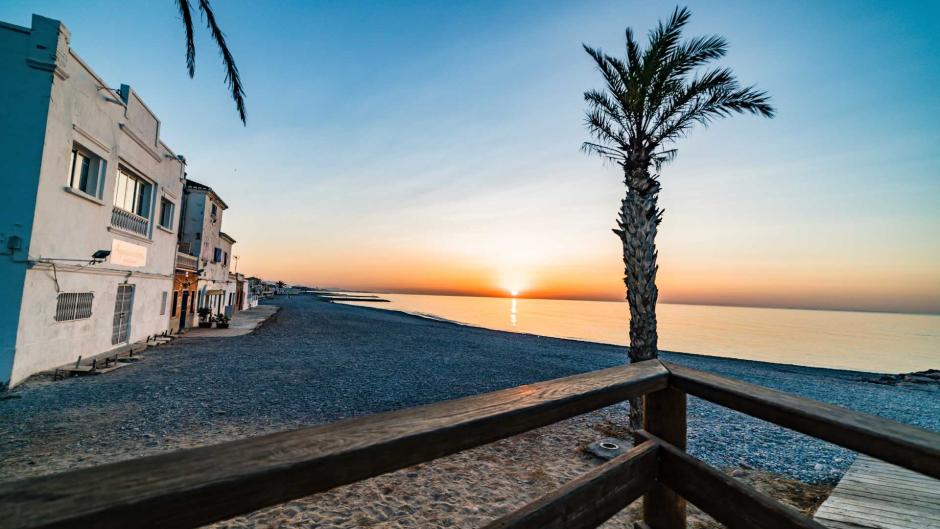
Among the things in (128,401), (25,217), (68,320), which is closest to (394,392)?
(128,401)

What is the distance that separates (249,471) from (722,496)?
216 cm

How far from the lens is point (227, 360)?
14.1m

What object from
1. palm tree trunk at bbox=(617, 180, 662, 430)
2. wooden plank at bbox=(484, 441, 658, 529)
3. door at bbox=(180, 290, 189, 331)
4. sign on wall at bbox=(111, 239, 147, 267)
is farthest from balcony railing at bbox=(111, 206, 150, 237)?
wooden plank at bbox=(484, 441, 658, 529)

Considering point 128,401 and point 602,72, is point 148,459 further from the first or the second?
point 128,401

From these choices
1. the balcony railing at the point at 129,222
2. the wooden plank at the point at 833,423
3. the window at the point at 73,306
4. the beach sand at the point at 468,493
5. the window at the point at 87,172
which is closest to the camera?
the wooden plank at the point at 833,423

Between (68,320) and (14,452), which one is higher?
(68,320)

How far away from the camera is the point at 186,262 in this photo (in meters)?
19.4

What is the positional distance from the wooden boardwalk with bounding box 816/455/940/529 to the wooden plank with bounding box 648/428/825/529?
3.36m

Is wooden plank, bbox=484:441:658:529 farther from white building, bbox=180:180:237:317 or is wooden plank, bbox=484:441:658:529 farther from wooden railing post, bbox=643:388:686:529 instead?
white building, bbox=180:180:237:317

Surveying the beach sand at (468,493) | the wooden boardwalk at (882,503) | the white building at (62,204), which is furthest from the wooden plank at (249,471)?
the white building at (62,204)

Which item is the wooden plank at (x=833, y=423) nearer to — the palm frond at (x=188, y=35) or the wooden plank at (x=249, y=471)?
the wooden plank at (x=249, y=471)

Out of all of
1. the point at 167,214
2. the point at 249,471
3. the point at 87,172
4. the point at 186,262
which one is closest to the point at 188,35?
the point at 249,471

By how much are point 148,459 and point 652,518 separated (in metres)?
2.44

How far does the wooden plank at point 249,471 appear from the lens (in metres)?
0.73
